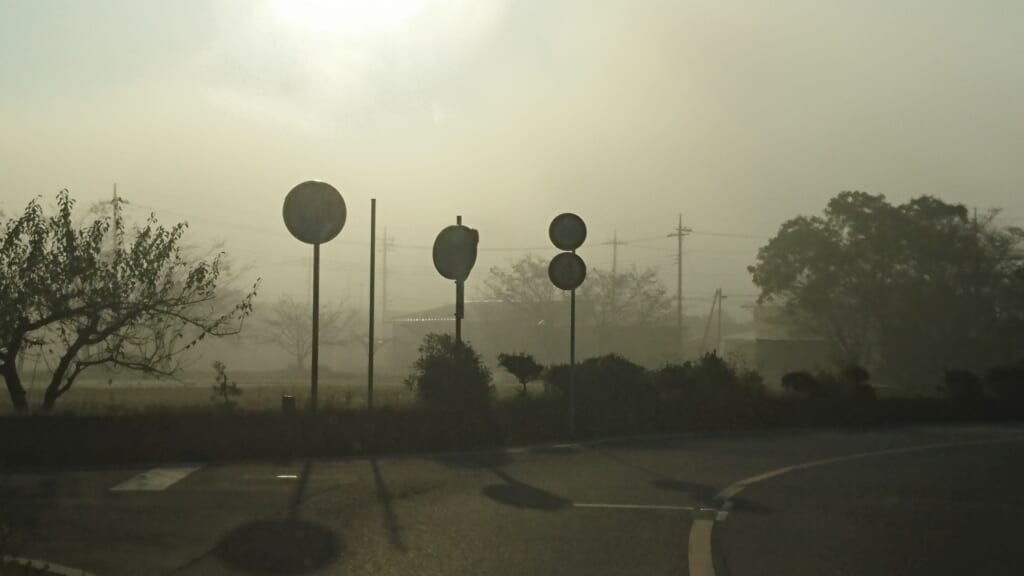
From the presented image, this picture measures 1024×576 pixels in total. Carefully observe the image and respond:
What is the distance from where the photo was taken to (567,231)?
17719mm

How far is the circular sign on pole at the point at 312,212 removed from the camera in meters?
16.4

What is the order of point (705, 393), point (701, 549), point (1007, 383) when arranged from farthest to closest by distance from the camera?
point (1007, 383) < point (705, 393) < point (701, 549)

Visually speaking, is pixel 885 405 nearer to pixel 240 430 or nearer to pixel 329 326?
pixel 240 430

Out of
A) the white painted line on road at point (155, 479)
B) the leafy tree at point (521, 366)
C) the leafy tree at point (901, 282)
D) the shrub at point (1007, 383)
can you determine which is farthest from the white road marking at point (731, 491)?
the leafy tree at point (901, 282)

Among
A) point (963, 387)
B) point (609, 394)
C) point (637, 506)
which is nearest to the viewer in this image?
point (637, 506)

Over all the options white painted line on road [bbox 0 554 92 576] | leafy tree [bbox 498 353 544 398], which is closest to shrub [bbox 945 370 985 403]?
leafy tree [bbox 498 353 544 398]

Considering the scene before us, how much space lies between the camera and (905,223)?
4831cm

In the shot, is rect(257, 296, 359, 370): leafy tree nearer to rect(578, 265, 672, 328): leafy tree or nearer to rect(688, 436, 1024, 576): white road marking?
rect(578, 265, 672, 328): leafy tree

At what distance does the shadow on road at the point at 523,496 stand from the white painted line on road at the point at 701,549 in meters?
1.49

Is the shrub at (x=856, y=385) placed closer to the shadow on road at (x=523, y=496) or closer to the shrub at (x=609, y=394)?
the shrub at (x=609, y=394)

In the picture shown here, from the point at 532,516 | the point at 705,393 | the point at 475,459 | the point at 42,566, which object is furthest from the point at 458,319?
the point at 42,566

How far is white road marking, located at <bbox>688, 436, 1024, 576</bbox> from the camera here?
8086 mm

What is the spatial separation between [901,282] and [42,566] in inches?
1761

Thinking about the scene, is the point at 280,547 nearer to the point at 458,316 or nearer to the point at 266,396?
the point at 458,316
